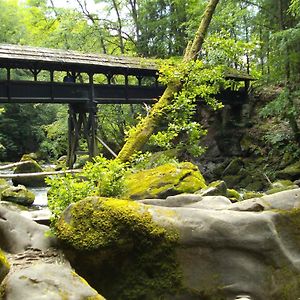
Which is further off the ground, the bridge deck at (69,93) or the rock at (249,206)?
the bridge deck at (69,93)

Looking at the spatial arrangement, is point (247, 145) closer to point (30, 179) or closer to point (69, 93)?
point (69, 93)

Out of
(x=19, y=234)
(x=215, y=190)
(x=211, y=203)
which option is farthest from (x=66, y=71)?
(x=19, y=234)

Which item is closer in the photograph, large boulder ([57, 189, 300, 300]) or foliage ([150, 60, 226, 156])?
large boulder ([57, 189, 300, 300])

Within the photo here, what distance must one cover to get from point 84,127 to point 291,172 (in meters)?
8.94

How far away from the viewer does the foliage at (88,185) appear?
18.2 feet

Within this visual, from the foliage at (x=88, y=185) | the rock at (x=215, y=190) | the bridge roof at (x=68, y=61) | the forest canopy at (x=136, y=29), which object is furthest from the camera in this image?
the forest canopy at (x=136, y=29)

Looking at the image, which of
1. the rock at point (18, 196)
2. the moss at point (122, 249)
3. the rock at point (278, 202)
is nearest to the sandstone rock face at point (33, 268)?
the moss at point (122, 249)

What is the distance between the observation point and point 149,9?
91.8 ft

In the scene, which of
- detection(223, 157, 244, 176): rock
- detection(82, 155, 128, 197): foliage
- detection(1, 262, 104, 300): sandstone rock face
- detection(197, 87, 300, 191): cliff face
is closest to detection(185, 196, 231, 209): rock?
detection(82, 155, 128, 197): foliage

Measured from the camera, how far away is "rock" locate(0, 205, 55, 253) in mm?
4922

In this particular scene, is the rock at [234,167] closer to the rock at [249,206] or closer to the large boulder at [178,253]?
the rock at [249,206]

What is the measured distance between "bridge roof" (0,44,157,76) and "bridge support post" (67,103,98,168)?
1.75 m

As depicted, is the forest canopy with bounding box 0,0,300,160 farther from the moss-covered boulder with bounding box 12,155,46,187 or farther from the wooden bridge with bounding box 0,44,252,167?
the moss-covered boulder with bounding box 12,155,46,187

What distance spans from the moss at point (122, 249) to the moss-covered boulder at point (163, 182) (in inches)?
116
